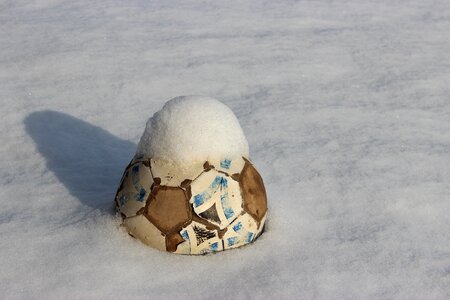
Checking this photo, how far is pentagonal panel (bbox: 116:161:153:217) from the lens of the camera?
300 cm

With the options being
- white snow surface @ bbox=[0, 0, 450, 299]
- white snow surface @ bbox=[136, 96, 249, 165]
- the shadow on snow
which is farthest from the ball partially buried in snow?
the shadow on snow

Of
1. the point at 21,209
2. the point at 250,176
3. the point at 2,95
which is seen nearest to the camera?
the point at 250,176

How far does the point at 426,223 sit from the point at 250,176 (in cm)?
102

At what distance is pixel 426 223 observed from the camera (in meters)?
3.44

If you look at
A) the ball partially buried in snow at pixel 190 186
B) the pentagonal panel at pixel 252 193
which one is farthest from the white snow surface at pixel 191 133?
the pentagonal panel at pixel 252 193

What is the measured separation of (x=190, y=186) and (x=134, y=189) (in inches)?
11.2

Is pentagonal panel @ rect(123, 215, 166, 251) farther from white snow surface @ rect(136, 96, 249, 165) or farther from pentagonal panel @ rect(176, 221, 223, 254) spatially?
white snow surface @ rect(136, 96, 249, 165)

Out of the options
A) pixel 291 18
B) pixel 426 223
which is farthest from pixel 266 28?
pixel 426 223

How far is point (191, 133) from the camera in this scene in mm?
2990

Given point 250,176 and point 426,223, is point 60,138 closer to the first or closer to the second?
point 250,176

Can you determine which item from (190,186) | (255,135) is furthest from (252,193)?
(255,135)

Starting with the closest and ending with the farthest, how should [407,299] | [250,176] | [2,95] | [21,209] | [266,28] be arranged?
[407,299] < [250,176] < [21,209] < [2,95] < [266,28]

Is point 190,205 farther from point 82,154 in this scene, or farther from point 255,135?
point 255,135

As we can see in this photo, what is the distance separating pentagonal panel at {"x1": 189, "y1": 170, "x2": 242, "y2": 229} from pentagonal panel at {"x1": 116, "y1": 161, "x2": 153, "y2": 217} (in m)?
0.22
